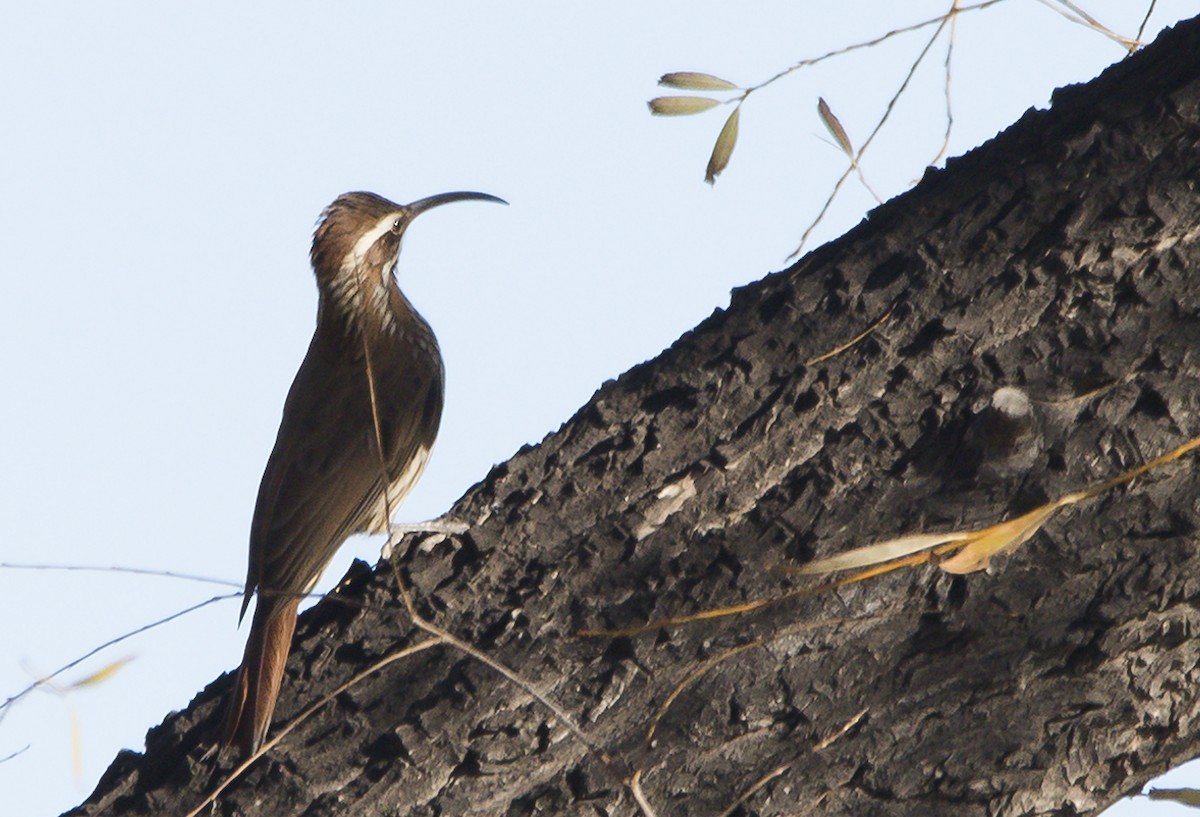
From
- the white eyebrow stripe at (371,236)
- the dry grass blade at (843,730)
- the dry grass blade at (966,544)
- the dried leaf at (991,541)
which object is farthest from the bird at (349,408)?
the dried leaf at (991,541)

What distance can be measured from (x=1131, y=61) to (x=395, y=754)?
1.83 meters

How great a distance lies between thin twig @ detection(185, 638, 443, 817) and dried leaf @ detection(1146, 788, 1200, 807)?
4.20ft

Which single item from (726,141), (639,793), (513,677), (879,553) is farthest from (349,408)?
(879,553)

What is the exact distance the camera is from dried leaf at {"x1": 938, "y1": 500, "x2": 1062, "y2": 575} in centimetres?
194

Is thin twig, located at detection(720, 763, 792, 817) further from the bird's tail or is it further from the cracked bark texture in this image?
the bird's tail

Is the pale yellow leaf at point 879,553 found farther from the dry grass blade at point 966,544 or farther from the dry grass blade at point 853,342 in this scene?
the dry grass blade at point 853,342

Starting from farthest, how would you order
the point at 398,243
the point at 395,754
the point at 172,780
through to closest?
the point at 398,243
the point at 172,780
the point at 395,754

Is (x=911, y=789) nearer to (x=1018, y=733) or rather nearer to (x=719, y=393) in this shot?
(x=1018, y=733)

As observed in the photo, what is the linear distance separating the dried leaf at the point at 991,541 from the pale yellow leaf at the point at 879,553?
0.14 ft

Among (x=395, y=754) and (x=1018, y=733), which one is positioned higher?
(x=395, y=754)

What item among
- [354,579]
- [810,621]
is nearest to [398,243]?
[354,579]

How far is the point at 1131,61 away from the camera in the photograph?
7.98ft

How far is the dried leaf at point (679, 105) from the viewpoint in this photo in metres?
3.05

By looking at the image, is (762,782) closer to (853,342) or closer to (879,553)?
(879,553)
